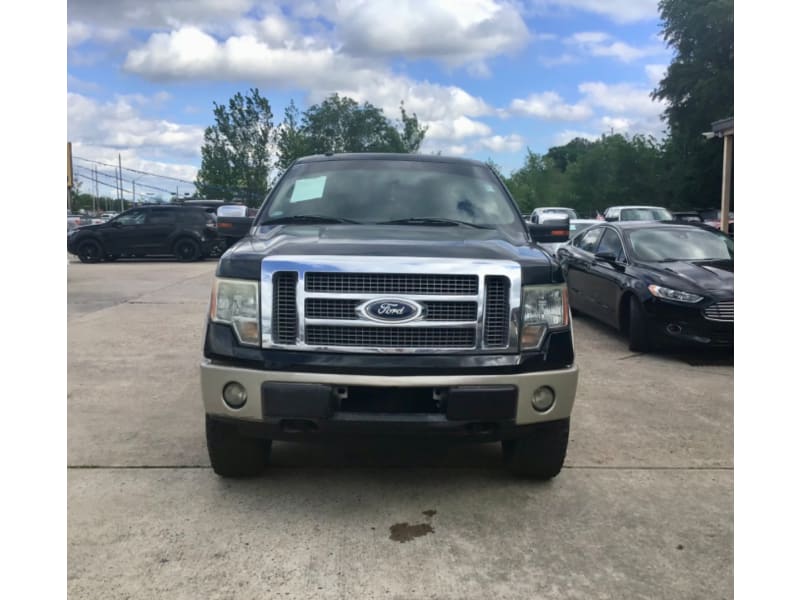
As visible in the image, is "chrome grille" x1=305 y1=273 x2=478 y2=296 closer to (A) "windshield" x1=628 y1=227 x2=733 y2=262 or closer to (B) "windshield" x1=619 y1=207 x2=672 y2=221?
(A) "windshield" x1=628 y1=227 x2=733 y2=262

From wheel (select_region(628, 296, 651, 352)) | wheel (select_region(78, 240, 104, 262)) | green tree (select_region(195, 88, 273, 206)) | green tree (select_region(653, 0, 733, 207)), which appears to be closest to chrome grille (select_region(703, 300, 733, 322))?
wheel (select_region(628, 296, 651, 352))

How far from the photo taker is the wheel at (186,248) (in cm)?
2125

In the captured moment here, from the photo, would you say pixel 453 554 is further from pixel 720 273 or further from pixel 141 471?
pixel 720 273

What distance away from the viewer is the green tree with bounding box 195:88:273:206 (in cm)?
5422

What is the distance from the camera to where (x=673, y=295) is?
7.02m

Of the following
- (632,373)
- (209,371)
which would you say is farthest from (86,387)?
(632,373)

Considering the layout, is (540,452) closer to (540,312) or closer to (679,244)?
(540,312)

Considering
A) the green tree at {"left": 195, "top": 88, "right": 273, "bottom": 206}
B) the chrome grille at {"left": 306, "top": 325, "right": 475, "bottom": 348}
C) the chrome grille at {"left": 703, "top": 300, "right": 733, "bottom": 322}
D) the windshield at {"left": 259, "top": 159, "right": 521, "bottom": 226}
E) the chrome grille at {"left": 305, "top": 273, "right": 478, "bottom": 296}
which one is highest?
the green tree at {"left": 195, "top": 88, "right": 273, "bottom": 206}

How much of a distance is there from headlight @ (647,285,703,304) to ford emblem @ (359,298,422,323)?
15.0 feet

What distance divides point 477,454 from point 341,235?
1.65 m

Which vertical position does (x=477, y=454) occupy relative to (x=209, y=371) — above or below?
below

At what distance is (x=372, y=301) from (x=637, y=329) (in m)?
4.83

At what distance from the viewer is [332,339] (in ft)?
10.8

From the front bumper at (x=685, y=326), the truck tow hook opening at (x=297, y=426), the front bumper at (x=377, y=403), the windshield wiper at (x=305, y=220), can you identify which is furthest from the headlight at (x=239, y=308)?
the front bumper at (x=685, y=326)
